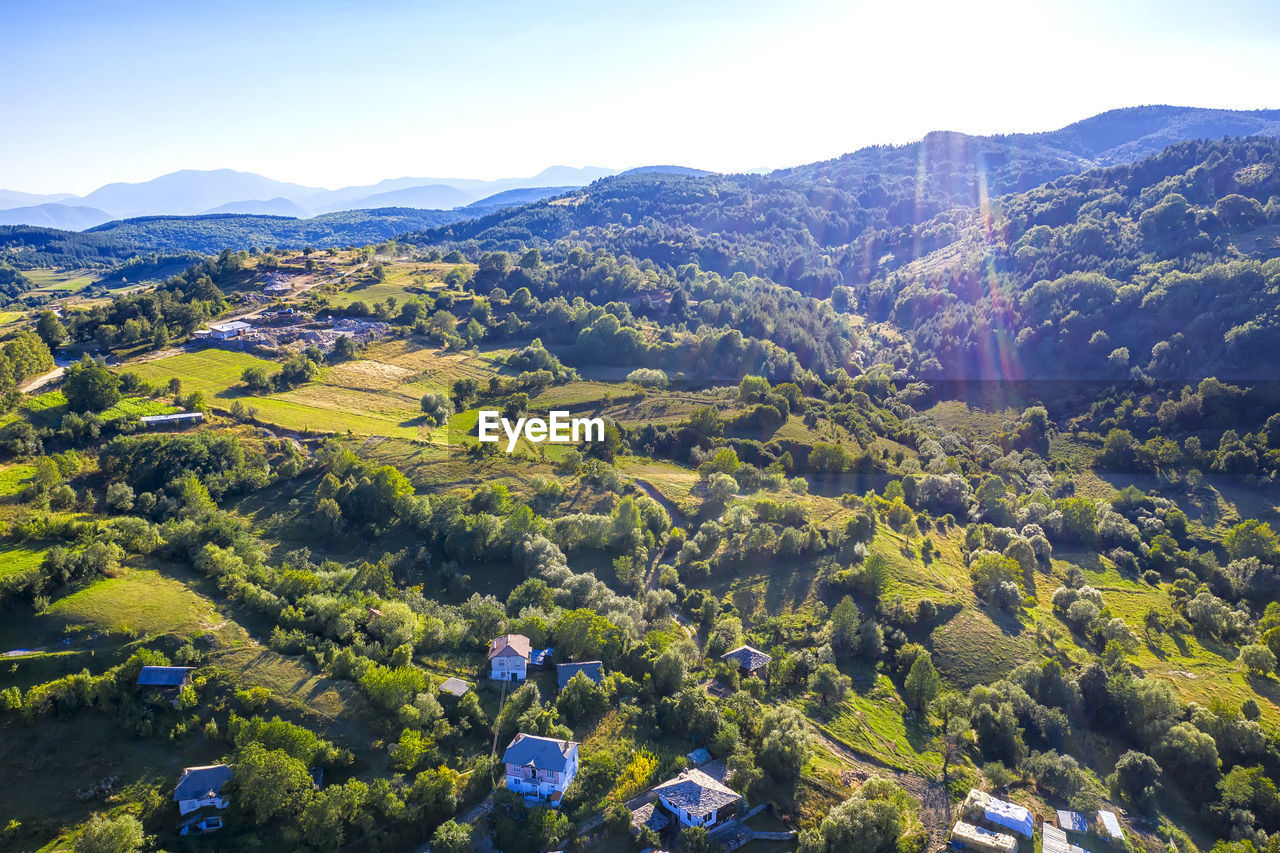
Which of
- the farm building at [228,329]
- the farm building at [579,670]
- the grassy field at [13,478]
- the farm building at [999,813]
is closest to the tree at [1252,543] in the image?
the farm building at [999,813]

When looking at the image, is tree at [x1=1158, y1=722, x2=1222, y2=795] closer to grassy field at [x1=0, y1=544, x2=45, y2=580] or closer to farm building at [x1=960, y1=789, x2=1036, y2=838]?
farm building at [x1=960, y1=789, x2=1036, y2=838]

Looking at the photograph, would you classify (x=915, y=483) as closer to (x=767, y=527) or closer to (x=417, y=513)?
(x=767, y=527)

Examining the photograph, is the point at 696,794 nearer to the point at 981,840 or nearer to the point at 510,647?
the point at 981,840

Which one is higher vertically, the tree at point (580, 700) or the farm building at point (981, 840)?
the tree at point (580, 700)

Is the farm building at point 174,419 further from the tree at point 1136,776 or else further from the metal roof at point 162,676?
the tree at point 1136,776

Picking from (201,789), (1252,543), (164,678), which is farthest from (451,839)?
(1252,543)

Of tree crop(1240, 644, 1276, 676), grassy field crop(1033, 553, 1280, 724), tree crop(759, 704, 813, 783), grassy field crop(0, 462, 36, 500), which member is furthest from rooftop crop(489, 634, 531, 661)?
tree crop(1240, 644, 1276, 676)
